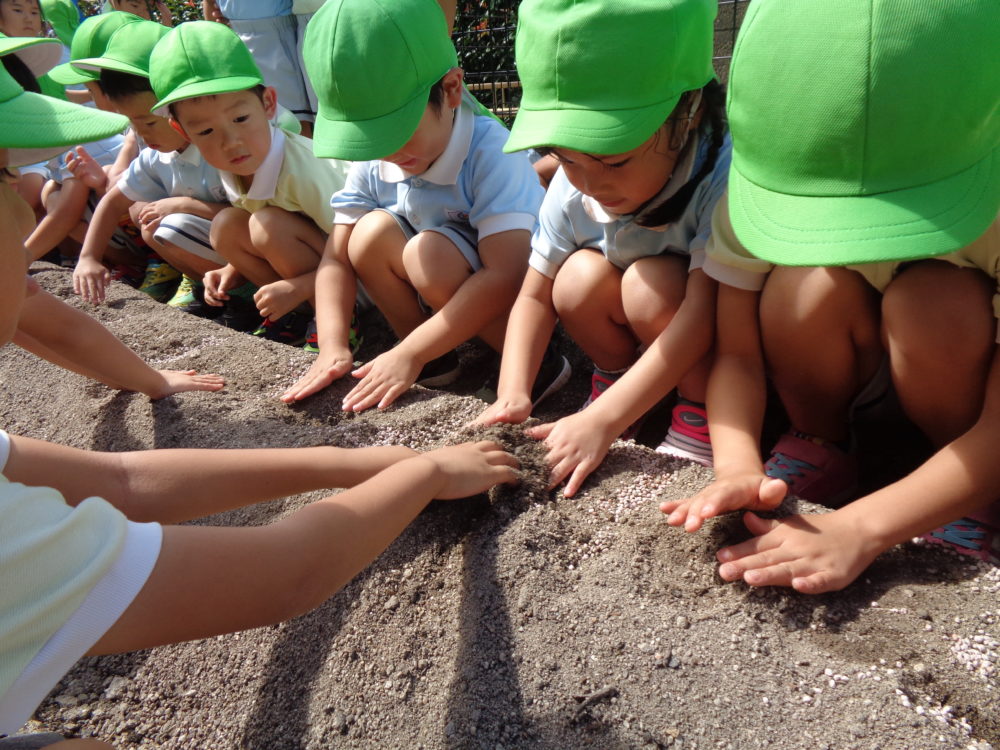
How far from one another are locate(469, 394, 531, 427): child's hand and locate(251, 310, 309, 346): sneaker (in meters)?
1.31

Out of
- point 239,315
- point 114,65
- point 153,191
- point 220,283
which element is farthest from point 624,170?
point 153,191

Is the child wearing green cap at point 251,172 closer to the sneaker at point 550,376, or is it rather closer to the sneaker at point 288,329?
the sneaker at point 288,329

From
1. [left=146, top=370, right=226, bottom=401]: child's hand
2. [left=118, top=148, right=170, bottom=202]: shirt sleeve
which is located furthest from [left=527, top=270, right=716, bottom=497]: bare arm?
[left=118, top=148, right=170, bottom=202]: shirt sleeve

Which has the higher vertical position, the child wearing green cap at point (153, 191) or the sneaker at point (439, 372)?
the child wearing green cap at point (153, 191)

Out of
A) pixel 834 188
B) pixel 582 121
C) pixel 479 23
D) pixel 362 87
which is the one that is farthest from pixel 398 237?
pixel 479 23

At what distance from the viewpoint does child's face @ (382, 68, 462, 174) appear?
1999mm

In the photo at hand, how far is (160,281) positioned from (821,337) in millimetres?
3163

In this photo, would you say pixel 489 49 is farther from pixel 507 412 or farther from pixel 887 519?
pixel 887 519

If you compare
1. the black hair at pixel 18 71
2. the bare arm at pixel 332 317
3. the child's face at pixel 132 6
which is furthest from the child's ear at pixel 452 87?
the child's face at pixel 132 6

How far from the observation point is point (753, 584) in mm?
1142

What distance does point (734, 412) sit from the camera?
142 centimetres

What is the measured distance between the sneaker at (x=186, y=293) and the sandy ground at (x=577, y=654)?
1.89 meters

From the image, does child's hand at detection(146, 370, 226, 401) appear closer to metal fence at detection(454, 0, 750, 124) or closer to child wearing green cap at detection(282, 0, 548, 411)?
child wearing green cap at detection(282, 0, 548, 411)

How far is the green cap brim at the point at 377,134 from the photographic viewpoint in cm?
188
